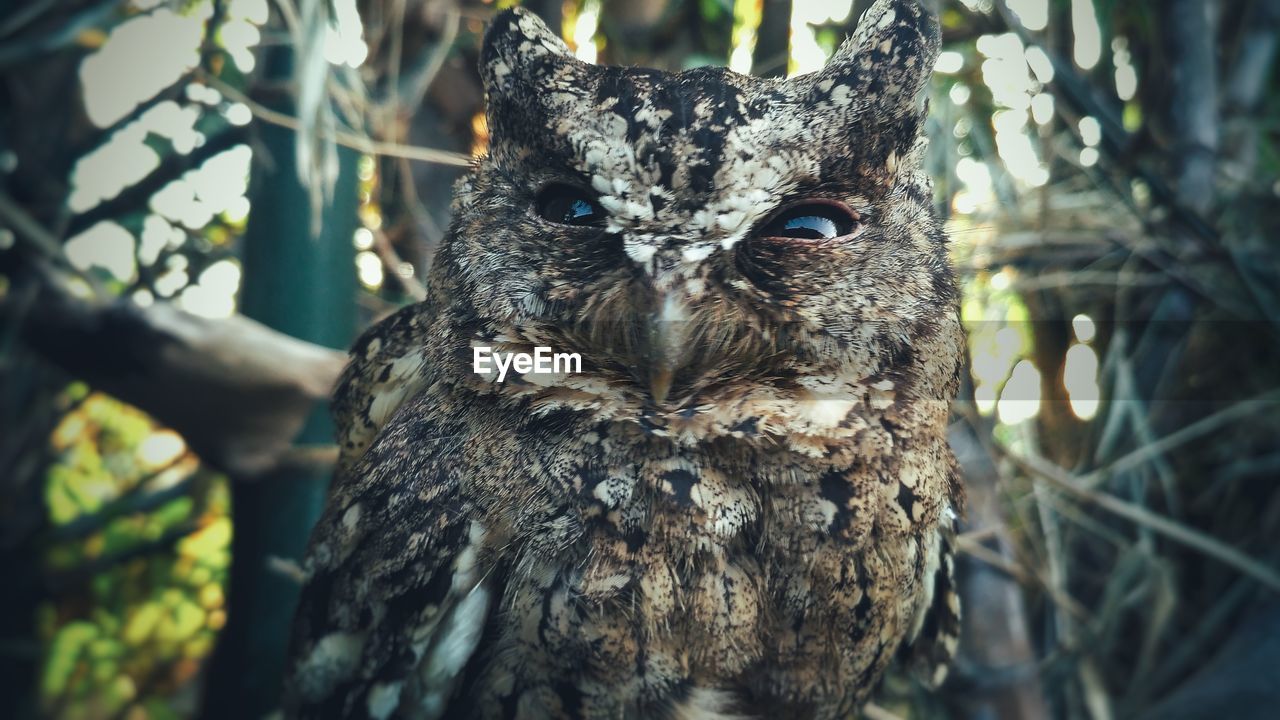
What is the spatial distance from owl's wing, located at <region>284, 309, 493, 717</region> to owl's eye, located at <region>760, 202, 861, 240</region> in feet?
1.14

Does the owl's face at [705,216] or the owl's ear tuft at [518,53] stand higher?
the owl's ear tuft at [518,53]

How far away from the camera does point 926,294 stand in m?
0.74

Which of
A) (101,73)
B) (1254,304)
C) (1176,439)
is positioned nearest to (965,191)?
(1254,304)

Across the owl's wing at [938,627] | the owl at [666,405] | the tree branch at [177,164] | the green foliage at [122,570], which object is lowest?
the green foliage at [122,570]

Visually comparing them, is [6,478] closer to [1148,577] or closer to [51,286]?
[51,286]

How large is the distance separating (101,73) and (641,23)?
3.19ft

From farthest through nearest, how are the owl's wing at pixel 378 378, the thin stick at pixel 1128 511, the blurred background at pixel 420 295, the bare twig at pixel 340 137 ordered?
1. the thin stick at pixel 1128 511
2. the blurred background at pixel 420 295
3. the bare twig at pixel 340 137
4. the owl's wing at pixel 378 378

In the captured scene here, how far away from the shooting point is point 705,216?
62cm

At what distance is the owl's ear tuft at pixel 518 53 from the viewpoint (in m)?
0.66

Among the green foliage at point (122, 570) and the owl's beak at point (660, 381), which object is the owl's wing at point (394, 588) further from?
the green foliage at point (122, 570)

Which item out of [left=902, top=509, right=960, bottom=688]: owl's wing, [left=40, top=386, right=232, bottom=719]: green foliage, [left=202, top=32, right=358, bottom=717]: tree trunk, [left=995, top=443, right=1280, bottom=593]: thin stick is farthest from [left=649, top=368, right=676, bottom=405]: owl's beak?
[left=40, top=386, right=232, bottom=719]: green foliage

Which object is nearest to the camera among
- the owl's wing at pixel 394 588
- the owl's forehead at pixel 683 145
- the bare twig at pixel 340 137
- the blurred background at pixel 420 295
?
the owl's forehead at pixel 683 145

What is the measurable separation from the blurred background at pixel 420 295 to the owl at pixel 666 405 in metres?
0.14

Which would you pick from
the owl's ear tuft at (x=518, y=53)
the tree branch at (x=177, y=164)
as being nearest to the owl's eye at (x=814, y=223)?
the owl's ear tuft at (x=518, y=53)
